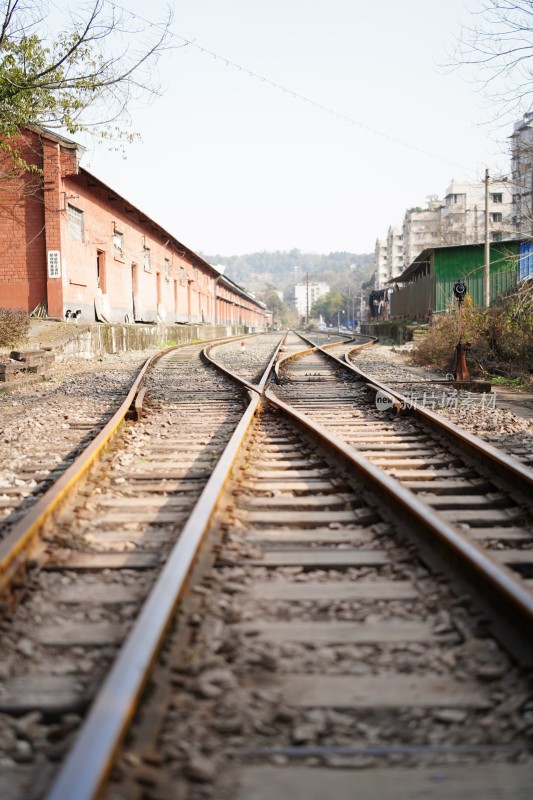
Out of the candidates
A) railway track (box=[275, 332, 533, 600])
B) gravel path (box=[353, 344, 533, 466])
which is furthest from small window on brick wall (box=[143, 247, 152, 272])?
railway track (box=[275, 332, 533, 600])

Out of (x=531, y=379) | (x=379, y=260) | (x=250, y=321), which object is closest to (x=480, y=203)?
(x=250, y=321)

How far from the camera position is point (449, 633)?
2656 millimetres

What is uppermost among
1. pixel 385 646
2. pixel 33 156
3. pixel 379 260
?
pixel 379 260

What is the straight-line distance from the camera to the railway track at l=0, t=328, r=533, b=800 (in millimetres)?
1854

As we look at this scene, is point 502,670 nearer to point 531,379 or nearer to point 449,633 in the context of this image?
point 449,633

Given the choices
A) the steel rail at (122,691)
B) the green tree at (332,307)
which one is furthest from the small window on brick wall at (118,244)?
the green tree at (332,307)

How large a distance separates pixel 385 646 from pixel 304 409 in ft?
20.2

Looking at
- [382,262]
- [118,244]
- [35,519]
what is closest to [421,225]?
[382,262]

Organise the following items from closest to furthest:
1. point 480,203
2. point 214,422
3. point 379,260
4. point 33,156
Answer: point 214,422
point 33,156
point 480,203
point 379,260

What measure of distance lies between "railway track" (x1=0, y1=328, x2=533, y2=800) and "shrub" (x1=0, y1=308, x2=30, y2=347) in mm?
12457

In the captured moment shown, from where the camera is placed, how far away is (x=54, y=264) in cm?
2127

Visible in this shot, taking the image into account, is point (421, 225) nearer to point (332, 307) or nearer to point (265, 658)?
point (332, 307)

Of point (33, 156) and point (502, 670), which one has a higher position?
point (33, 156)

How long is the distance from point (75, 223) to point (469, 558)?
22.6 meters
